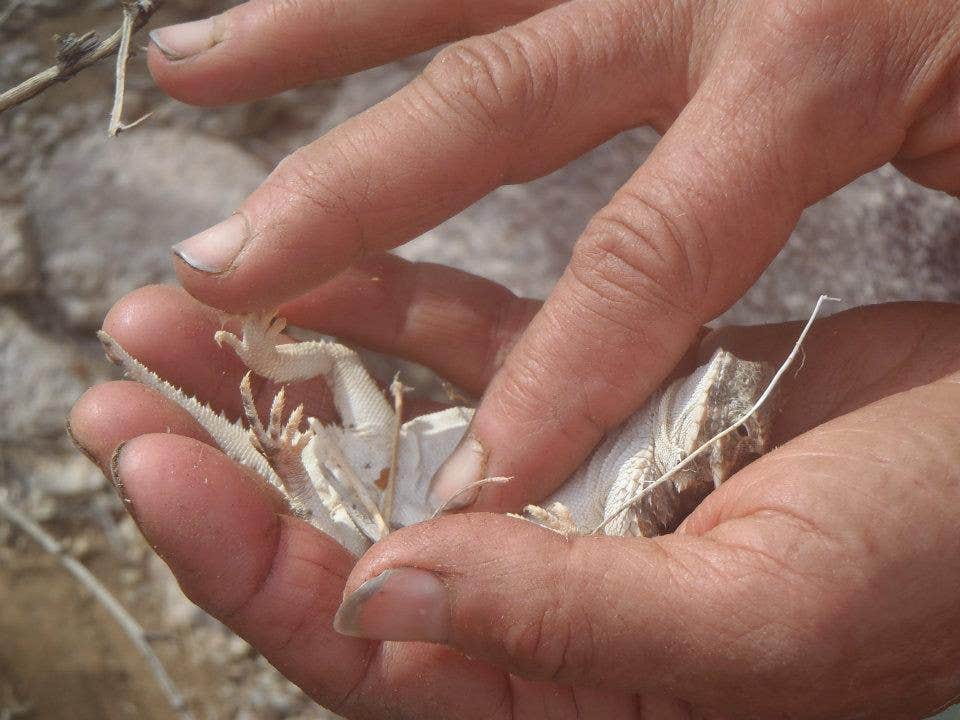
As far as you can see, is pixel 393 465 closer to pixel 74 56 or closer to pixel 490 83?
pixel 490 83

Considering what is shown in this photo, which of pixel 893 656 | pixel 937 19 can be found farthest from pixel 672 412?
pixel 937 19

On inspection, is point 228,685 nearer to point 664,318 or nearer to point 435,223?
point 435,223

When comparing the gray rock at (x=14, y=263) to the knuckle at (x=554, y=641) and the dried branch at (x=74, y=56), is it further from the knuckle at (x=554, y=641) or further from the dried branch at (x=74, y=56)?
the knuckle at (x=554, y=641)

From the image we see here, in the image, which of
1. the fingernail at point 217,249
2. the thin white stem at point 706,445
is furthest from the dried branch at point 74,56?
the thin white stem at point 706,445

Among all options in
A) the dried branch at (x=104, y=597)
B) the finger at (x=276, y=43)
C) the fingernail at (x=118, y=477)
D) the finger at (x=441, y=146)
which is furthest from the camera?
the dried branch at (x=104, y=597)

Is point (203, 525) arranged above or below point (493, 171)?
below

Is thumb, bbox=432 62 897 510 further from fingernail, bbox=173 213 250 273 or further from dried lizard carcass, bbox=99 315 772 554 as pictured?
fingernail, bbox=173 213 250 273

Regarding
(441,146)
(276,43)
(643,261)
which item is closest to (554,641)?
(643,261)
